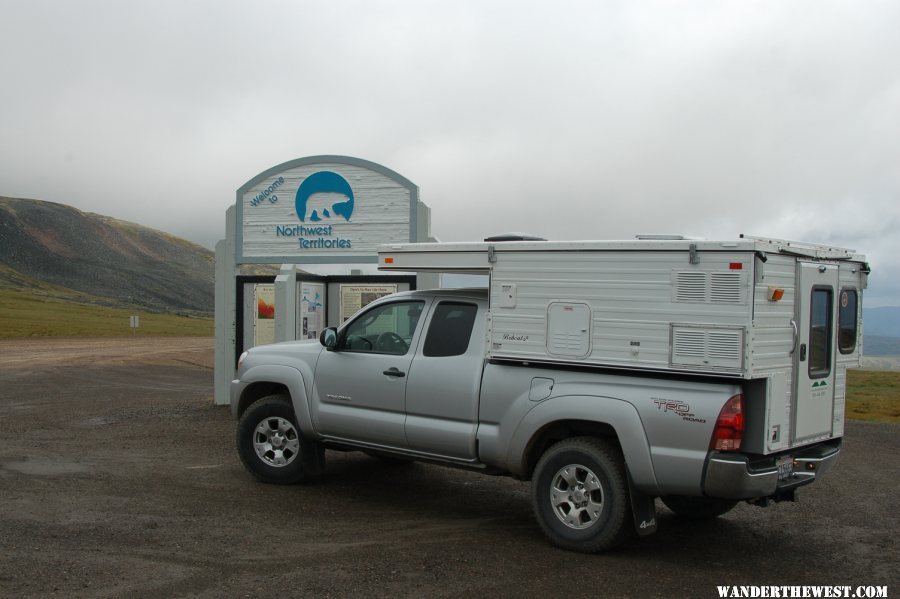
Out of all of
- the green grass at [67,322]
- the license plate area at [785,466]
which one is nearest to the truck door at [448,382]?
the license plate area at [785,466]

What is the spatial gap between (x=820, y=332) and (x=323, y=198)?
29.9ft

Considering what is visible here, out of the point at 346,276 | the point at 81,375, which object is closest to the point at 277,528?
the point at 346,276

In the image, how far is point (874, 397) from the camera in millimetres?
21797

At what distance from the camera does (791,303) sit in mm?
6613

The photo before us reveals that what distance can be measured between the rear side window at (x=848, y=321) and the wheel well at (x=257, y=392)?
5.18 m

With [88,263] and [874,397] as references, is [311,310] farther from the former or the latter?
[88,263]

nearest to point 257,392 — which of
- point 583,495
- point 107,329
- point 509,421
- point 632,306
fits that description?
point 509,421

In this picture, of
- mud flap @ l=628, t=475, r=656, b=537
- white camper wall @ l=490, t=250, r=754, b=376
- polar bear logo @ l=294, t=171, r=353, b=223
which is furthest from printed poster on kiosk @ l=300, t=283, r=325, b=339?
mud flap @ l=628, t=475, r=656, b=537

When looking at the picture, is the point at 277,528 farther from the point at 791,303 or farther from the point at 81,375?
the point at 81,375

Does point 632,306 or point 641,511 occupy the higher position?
point 632,306

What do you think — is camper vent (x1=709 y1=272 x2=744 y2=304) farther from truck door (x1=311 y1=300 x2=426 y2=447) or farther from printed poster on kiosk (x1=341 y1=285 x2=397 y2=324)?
printed poster on kiosk (x1=341 y1=285 x2=397 y2=324)

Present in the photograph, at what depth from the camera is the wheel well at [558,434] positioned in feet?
22.1

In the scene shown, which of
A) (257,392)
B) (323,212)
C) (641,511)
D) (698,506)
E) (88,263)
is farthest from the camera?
(88,263)

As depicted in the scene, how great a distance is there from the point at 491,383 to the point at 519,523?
1.35m
